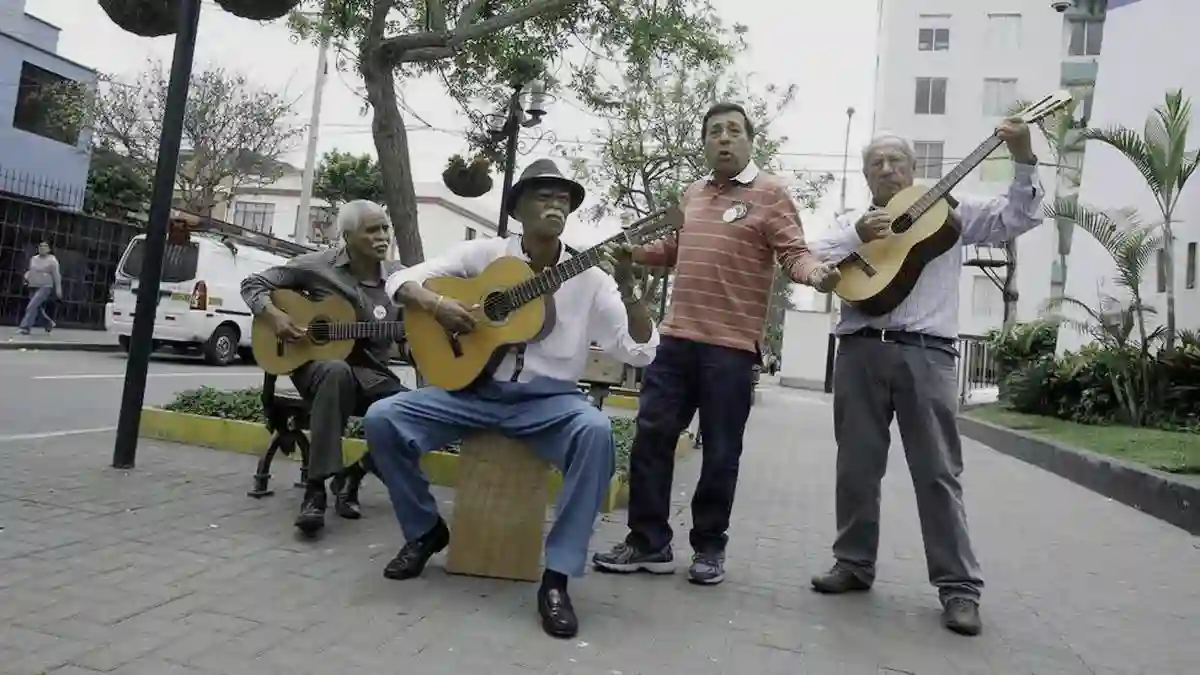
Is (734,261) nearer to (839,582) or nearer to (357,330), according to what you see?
(839,582)

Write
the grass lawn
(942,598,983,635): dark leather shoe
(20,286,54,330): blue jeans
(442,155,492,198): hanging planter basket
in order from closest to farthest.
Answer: (942,598,983,635): dark leather shoe < the grass lawn < (442,155,492,198): hanging planter basket < (20,286,54,330): blue jeans

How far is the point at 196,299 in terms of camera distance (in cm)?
1470

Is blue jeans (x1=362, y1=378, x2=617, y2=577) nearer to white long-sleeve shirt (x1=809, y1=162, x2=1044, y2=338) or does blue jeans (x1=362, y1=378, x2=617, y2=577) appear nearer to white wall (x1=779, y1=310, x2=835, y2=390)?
white long-sleeve shirt (x1=809, y1=162, x2=1044, y2=338)

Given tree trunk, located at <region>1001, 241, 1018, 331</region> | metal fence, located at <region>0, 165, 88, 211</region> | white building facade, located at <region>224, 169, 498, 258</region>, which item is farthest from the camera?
white building facade, located at <region>224, 169, 498, 258</region>

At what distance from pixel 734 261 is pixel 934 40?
132 feet

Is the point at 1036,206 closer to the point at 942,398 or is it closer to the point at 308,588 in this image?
the point at 942,398

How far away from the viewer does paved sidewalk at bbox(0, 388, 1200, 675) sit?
2.91 m

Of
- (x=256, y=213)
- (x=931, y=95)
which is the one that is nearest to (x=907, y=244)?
(x=931, y=95)

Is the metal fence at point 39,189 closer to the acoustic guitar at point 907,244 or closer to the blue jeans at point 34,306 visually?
the blue jeans at point 34,306

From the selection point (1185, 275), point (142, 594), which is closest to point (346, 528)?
point (142, 594)

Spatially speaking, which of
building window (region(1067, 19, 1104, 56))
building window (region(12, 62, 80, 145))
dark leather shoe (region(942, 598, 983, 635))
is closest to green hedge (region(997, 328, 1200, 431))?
dark leather shoe (region(942, 598, 983, 635))

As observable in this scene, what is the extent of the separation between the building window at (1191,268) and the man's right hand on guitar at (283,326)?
12.3m

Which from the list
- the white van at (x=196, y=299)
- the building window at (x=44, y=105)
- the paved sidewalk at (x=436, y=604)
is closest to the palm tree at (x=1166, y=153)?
the paved sidewalk at (x=436, y=604)

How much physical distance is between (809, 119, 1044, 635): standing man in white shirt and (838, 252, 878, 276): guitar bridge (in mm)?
61
